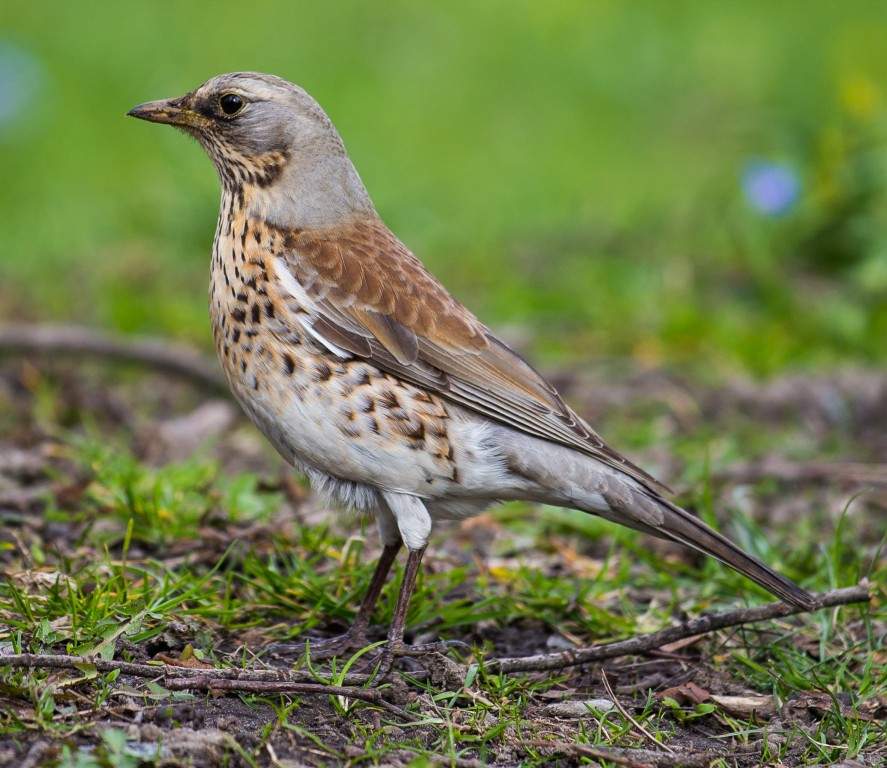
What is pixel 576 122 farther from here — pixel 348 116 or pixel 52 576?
pixel 52 576

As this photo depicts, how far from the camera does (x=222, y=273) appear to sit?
5102 millimetres

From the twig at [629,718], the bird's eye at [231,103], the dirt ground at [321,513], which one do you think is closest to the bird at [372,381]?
the bird's eye at [231,103]

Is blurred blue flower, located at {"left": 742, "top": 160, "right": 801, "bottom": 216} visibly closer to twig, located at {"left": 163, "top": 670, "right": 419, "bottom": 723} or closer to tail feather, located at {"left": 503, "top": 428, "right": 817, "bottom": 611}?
Result: tail feather, located at {"left": 503, "top": 428, "right": 817, "bottom": 611}

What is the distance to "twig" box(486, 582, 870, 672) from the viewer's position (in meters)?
4.75

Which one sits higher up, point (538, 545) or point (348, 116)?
point (348, 116)

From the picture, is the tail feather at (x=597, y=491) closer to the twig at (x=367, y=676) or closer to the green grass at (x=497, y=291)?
the twig at (x=367, y=676)

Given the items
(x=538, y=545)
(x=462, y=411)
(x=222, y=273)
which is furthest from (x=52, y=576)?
(x=538, y=545)

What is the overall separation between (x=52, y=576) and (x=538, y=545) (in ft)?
7.42

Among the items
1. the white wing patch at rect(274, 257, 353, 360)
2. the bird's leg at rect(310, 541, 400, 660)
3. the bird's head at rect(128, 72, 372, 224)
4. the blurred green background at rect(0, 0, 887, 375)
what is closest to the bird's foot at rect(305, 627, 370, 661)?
the bird's leg at rect(310, 541, 400, 660)

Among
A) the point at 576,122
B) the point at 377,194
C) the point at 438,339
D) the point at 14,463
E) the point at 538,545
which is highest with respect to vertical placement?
the point at 576,122

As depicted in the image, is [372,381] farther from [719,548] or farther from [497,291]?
[497,291]

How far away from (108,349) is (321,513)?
203 cm

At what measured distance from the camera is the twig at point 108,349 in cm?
750

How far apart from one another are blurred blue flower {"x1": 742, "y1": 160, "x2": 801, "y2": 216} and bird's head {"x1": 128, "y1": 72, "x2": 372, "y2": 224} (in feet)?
15.6
